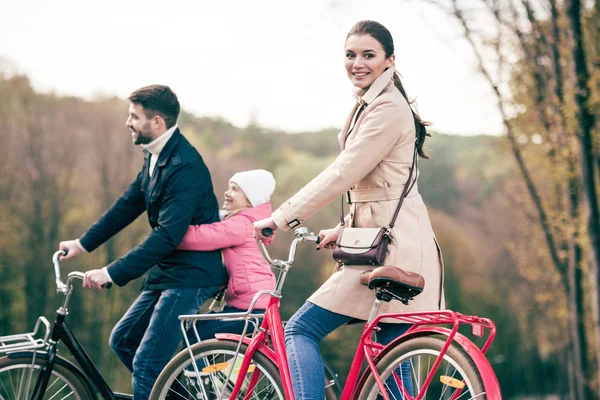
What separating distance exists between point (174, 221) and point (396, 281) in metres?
1.57

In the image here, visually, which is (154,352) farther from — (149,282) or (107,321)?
(107,321)

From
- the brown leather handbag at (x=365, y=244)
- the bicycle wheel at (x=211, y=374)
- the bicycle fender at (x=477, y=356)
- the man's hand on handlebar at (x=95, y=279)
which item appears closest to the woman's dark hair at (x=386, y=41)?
the brown leather handbag at (x=365, y=244)

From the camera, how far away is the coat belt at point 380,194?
→ 3.53 metres

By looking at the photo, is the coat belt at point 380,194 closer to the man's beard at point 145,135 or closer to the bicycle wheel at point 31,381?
the man's beard at point 145,135

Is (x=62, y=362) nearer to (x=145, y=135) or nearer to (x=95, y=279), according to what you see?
(x=95, y=279)

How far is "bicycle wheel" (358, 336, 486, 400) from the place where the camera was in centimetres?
300

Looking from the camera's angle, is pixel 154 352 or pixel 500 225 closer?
pixel 154 352

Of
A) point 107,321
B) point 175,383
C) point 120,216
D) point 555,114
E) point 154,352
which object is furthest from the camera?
point 107,321

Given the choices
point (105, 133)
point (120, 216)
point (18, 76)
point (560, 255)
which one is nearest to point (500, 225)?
point (105, 133)

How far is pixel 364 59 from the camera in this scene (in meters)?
3.61

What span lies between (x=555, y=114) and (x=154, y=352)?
1128 cm

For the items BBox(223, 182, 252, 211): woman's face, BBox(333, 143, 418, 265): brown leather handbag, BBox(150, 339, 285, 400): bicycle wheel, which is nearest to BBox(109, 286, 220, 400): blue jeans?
BBox(150, 339, 285, 400): bicycle wheel

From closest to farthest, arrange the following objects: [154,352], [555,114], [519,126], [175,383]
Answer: [175,383]
[154,352]
[555,114]
[519,126]

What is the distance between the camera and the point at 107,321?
3375 centimetres
